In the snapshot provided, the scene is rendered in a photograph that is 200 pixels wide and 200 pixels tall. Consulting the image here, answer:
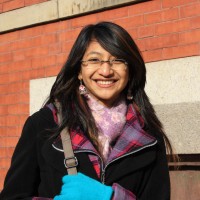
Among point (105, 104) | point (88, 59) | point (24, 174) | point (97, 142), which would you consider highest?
point (88, 59)

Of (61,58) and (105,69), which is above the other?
(61,58)

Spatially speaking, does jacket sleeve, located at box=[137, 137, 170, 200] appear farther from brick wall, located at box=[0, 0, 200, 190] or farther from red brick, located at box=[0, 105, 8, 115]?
red brick, located at box=[0, 105, 8, 115]

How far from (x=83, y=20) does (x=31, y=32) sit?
68cm

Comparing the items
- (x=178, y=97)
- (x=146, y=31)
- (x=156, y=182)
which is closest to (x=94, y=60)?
(x=156, y=182)

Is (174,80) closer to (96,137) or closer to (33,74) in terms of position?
(96,137)

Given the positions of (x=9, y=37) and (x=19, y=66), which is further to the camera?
(x=9, y=37)

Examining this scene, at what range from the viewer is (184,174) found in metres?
3.75

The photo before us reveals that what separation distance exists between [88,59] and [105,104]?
29cm

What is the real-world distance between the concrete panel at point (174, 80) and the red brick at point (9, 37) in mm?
1679

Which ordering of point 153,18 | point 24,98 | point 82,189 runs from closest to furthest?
1. point 82,189
2. point 153,18
3. point 24,98

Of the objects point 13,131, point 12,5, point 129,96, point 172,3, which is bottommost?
point 13,131

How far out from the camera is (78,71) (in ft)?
8.25

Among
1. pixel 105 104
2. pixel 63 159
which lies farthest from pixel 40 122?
pixel 105 104

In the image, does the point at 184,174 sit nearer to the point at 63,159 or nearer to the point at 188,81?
the point at 188,81
